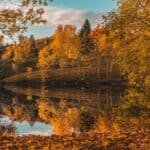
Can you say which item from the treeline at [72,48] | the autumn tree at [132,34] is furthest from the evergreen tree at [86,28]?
the autumn tree at [132,34]

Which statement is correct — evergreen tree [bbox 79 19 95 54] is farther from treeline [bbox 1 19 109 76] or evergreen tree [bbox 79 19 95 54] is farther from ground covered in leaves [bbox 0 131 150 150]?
ground covered in leaves [bbox 0 131 150 150]

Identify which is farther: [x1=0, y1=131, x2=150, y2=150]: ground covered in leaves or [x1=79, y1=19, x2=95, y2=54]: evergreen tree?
[x1=79, y1=19, x2=95, y2=54]: evergreen tree

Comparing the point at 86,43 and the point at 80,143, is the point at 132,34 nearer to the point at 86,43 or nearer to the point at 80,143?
the point at 80,143

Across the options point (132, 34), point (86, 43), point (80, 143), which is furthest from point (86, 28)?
point (80, 143)

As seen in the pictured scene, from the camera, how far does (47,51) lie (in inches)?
5743

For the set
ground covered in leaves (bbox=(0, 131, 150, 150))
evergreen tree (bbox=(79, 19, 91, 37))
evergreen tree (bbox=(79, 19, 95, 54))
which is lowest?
ground covered in leaves (bbox=(0, 131, 150, 150))

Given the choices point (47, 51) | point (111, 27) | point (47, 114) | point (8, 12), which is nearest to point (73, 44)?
point (47, 51)

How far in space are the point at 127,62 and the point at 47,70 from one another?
335 feet

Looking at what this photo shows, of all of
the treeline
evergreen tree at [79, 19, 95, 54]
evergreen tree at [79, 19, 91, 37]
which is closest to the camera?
the treeline

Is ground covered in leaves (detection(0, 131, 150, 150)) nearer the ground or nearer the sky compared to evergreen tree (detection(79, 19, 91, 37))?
nearer the ground

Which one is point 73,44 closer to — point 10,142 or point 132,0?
point 132,0

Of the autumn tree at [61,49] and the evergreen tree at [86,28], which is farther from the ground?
the evergreen tree at [86,28]

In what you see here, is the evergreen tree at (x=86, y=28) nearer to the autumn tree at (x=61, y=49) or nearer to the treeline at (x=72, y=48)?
the treeline at (x=72, y=48)

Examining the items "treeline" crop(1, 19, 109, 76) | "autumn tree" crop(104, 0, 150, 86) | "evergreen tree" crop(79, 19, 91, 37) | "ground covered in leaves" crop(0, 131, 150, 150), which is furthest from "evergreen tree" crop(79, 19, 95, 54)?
"ground covered in leaves" crop(0, 131, 150, 150)
